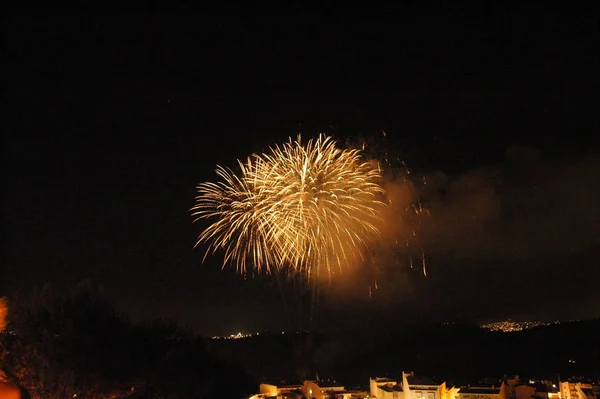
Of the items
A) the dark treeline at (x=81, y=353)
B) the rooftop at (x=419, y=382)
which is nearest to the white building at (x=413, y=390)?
the rooftop at (x=419, y=382)

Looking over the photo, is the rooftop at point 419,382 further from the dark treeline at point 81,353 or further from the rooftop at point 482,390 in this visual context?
the dark treeline at point 81,353

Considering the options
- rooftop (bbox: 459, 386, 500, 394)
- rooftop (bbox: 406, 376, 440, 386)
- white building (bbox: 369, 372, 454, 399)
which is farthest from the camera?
rooftop (bbox: 406, 376, 440, 386)

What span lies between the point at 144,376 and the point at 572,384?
25.2m

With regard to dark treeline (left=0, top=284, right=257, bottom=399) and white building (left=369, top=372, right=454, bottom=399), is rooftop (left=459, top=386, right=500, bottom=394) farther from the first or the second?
dark treeline (left=0, top=284, right=257, bottom=399)

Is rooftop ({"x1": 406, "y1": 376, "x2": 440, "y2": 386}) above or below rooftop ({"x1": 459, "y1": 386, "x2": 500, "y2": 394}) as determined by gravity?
above


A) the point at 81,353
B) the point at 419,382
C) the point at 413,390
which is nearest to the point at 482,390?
the point at 419,382

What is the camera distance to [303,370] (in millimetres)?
64750

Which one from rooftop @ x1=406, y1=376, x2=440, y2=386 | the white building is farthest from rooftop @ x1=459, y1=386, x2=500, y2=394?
rooftop @ x1=406, y1=376, x2=440, y2=386

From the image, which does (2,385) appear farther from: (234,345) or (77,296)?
(234,345)

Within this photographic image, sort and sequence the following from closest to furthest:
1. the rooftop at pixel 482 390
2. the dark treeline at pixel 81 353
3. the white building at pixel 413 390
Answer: the dark treeline at pixel 81 353 → the white building at pixel 413 390 → the rooftop at pixel 482 390

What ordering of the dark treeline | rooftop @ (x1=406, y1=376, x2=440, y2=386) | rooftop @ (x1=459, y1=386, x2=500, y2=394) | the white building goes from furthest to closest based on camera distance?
1. rooftop @ (x1=406, y1=376, x2=440, y2=386)
2. rooftop @ (x1=459, y1=386, x2=500, y2=394)
3. the white building
4. the dark treeline

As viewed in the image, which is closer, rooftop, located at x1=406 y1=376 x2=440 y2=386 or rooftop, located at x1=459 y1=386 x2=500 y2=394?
rooftop, located at x1=459 y1=386 x2=500 y2=394

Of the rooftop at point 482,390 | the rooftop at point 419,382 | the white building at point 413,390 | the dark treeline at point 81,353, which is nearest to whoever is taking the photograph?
the dark treeline at point 81,353

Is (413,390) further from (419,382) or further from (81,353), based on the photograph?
(81,353)
